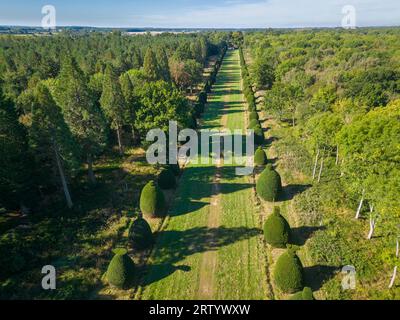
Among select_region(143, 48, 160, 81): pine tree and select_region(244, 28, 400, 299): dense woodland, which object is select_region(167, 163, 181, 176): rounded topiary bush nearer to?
select_region(244, 28, 400, 299): dense woodland

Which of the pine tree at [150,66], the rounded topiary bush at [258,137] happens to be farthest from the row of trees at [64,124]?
the pine tree at [150,66]

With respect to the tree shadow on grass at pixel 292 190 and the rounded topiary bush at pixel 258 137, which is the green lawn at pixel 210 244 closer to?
the tree shadow on grass at pixel 292 190

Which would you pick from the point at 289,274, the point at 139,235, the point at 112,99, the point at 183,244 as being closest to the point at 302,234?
the point at 289,274

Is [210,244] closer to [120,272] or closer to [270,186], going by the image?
[120,272]
